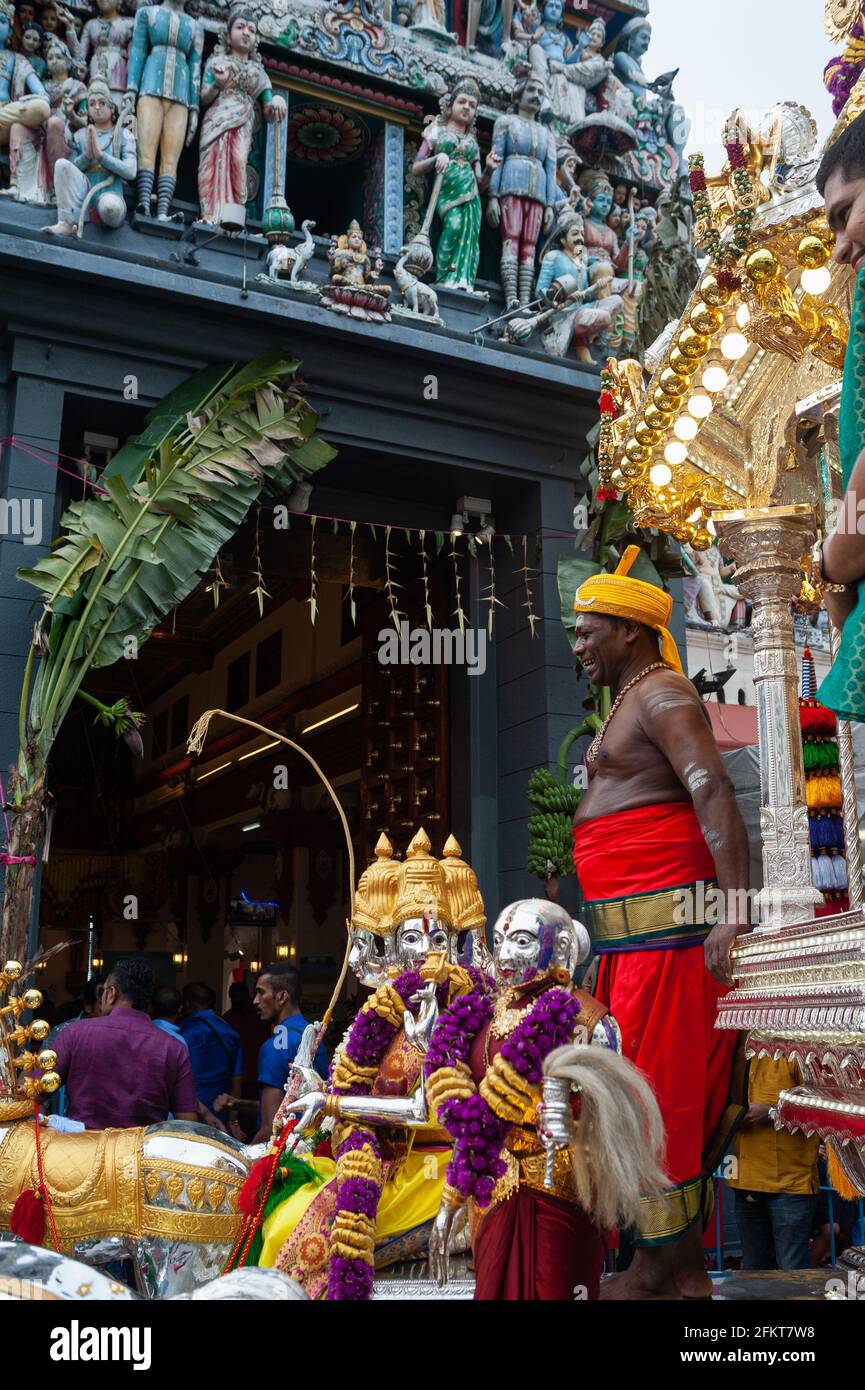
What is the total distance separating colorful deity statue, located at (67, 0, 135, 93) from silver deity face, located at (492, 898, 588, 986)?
29.0ft

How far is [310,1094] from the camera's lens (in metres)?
3.67

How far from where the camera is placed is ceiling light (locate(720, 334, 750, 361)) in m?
4.62

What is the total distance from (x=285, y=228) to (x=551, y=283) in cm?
250

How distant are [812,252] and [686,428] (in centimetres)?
102

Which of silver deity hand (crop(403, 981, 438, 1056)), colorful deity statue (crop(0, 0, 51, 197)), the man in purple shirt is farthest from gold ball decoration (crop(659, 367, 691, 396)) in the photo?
colorful deity statue (crop(0, 0, 51, 197))

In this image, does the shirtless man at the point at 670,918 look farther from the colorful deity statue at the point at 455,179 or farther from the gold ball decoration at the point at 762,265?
the colorful deity statue at the point at 455,179

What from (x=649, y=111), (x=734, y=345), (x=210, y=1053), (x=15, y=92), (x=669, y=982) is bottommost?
(x=210, y=1053)

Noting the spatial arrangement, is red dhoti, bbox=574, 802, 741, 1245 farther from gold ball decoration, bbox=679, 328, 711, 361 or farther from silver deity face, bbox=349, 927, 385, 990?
gold ball decoration, bbox=679, 328, 711, 361

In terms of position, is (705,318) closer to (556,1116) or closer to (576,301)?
(556,1116)

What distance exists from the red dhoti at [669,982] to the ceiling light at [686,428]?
5.52 ft

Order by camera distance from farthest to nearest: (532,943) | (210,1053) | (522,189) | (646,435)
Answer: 1. (522,189)
2. (210,1053)
3. (646,435)
4. (532,943)

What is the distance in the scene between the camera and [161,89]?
9625 millimetres

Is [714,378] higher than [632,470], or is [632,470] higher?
[714,378]

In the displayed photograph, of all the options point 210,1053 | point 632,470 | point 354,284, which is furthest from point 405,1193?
point 354,284
